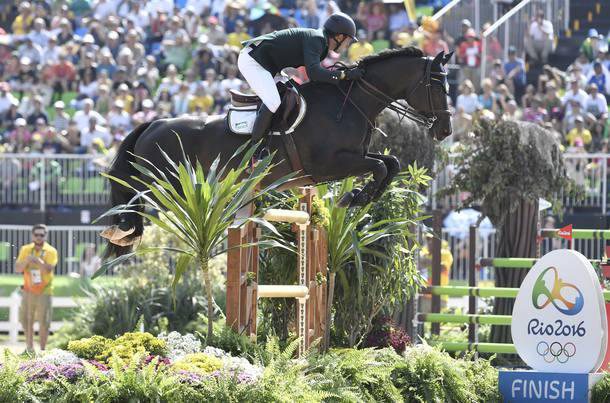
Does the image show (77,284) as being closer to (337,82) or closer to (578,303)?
(337,82)

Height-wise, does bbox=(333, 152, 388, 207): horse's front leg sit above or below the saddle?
below

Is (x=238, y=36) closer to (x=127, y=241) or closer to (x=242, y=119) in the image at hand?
(x=242, y=119)

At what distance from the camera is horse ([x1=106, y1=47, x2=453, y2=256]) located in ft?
30.8

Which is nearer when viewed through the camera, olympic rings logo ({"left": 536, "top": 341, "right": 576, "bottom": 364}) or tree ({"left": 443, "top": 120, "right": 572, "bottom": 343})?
olympic rings logo ({"left": 536, "top": 341, "right": 576, "bottom": 364})

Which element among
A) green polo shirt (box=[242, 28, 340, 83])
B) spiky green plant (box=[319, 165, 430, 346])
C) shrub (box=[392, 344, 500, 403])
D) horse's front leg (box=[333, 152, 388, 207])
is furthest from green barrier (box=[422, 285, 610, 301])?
shrub (box=[392, 344, 500, 403])

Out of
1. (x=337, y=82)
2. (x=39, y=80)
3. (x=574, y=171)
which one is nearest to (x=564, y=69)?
(x=574, y=171)

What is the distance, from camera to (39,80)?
22656 mm

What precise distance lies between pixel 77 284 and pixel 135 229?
6.61 metres

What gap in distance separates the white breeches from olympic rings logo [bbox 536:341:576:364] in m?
2.77

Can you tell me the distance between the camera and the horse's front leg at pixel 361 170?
362 inches

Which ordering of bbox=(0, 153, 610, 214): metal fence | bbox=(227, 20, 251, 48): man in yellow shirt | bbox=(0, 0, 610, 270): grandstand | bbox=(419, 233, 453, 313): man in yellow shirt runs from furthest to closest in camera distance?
bbox=(227, 20, 251, 48): man in yellow shirt
bbox=(0, 0, 610, 270): grandstand
bbox=(0, 153, 610, 214): metal fence
bbox=(419, 233, 453, 313): man in yellow shirt

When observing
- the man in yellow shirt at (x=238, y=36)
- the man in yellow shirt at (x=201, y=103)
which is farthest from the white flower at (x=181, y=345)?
the man in yellow shirt at (x=238, y=36)

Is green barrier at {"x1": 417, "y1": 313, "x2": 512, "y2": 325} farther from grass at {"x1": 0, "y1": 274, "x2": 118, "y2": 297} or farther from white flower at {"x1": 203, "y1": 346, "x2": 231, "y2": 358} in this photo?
grass at {"x1": 0, "y1": 274, "x2": 118, "y2": 297}

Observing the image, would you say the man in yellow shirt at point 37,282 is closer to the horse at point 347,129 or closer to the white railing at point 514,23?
the horse at point 347,129
